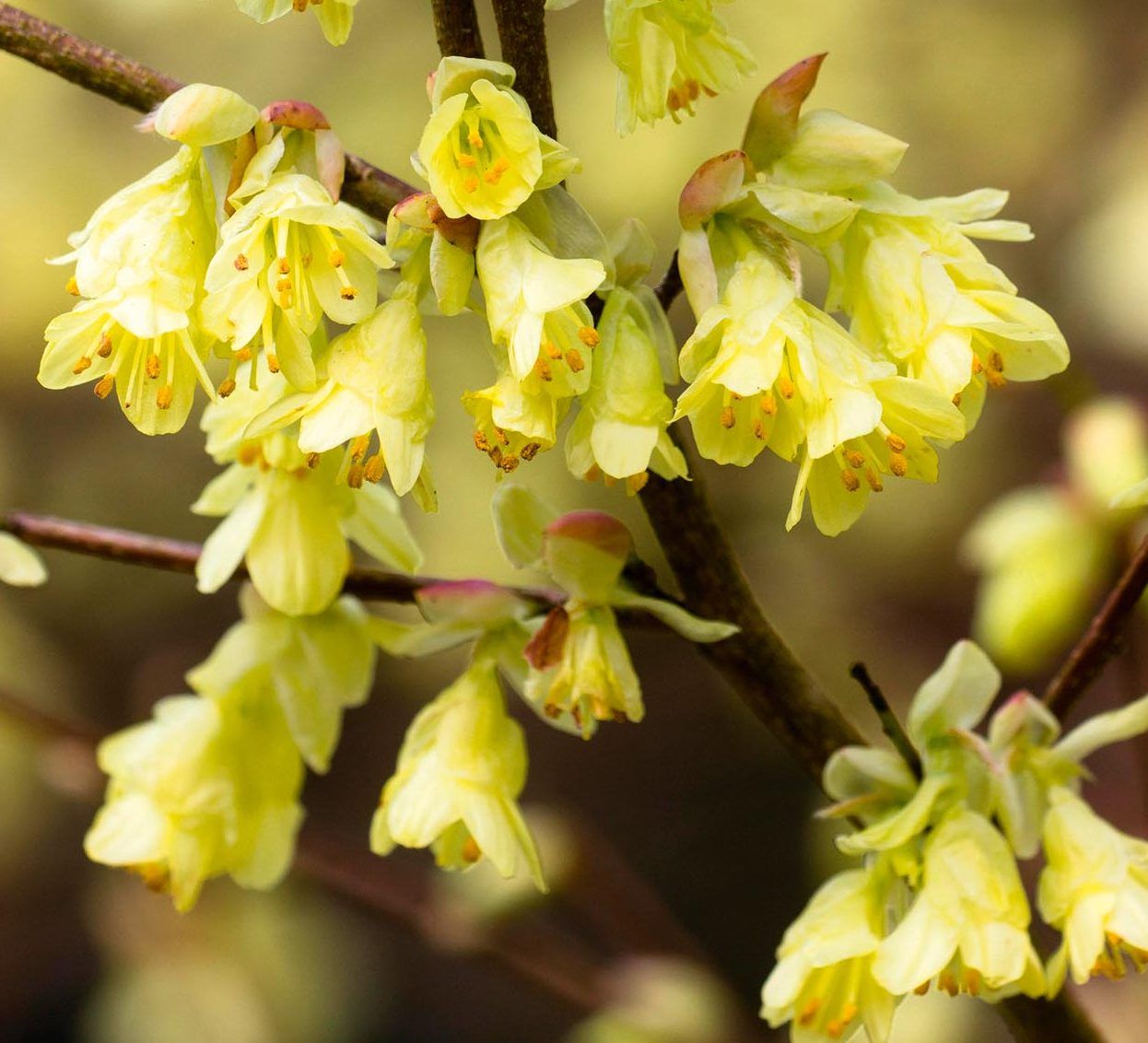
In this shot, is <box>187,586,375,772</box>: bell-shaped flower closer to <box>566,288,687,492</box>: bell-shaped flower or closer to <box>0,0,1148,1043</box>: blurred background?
<box>566,288,687,492</box>: bell-shaped flower

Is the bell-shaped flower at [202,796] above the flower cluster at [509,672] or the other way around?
the other way around

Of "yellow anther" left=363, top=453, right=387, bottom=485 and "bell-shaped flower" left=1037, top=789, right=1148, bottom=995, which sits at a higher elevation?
"yellow anther" left=363, top=453, right=387, bottom=485

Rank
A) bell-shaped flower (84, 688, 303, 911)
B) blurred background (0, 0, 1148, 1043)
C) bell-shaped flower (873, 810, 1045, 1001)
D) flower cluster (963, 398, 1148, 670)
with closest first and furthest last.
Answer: bell-shaped flower (873, 810, 1045, 1001) < bell-shaped flower (84, 688, 303, 911) < flower cluster (963, 398, 1148, 670) < blurred background (0, 0, 1148, 1043)

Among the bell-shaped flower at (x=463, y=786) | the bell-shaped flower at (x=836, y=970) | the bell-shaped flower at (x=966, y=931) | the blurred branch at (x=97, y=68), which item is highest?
the blurred branch at (x=97, y=68)

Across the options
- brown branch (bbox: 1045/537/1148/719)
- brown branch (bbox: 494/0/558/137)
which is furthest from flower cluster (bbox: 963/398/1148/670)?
brown branch (bbox: 494/0/558/137)

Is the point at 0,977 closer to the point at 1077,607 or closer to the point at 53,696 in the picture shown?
the point at 53,696

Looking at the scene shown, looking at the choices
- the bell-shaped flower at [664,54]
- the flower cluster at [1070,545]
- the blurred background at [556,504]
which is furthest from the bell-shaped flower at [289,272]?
the blurred background at [556,504]

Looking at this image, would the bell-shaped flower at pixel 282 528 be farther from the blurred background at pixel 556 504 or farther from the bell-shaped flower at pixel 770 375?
the blurred background at pixel 556 504

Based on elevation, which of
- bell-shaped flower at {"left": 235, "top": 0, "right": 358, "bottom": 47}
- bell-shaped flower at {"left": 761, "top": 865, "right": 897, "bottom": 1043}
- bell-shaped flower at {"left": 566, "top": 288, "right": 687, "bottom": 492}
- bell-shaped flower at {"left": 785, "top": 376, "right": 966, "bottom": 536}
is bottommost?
bell-shaped flower at {"left": 761, "top": 865, "right": 897, "bottom": 1043}
